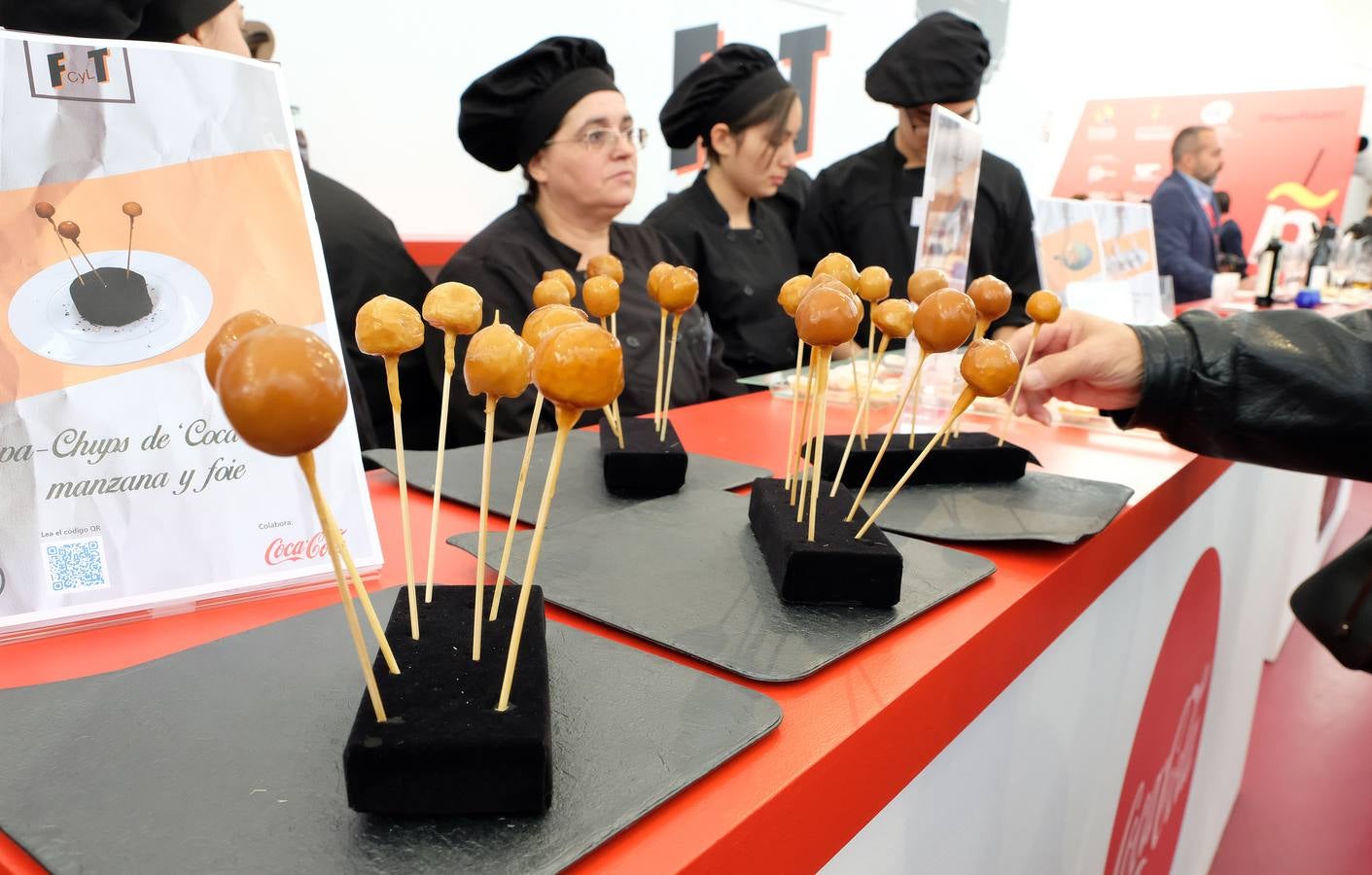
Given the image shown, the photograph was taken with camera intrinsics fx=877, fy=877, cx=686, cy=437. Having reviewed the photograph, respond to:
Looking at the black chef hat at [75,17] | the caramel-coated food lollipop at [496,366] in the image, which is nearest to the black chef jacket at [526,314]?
the black chef hat at [75,17]

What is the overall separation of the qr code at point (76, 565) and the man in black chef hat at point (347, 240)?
1.95ft

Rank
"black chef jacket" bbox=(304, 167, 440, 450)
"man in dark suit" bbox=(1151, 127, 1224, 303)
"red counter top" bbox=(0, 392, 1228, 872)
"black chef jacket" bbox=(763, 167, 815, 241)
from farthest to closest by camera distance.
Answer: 1. "man in dark suit" bbox=(1151, 127, 1224, 303)
2. "black chef jacket" bbox=(763, 167, 815, 241)
3. "black chef jacket" bbox=(304, 167, 440, 450)
4. "red counter top" bbox=(0, 392, 1228, 872)

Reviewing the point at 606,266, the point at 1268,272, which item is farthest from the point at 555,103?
the point at 1268,272

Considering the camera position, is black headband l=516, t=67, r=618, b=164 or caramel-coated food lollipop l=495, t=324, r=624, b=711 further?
black headband l=516, t=67, r=618, b=164

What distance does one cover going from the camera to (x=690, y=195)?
2.74m

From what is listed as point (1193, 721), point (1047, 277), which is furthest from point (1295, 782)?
point (1047, 277)

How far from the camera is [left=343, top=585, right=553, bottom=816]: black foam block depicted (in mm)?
415

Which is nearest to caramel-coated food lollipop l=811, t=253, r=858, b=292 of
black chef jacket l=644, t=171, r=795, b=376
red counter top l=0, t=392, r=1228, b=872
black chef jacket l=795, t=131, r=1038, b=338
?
red counter top l=0, t=392, r=1228, b=872

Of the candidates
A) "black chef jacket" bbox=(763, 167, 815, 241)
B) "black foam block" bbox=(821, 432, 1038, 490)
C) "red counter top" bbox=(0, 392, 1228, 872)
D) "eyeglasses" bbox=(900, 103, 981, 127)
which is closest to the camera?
"red counter top" bbox=(0, 392, 1228, 872)

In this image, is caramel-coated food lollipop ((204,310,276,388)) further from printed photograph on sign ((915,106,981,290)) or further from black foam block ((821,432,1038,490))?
printed photograph on sign ((915,106,981,290))

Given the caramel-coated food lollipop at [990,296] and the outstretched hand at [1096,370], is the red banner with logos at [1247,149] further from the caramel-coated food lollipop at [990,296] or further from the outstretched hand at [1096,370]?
the caramel-coated food lollipop at [990,296]

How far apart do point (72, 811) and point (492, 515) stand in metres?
0.54

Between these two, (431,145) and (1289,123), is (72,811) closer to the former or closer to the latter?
(431,145)

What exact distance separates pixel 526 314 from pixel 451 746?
155 cm
